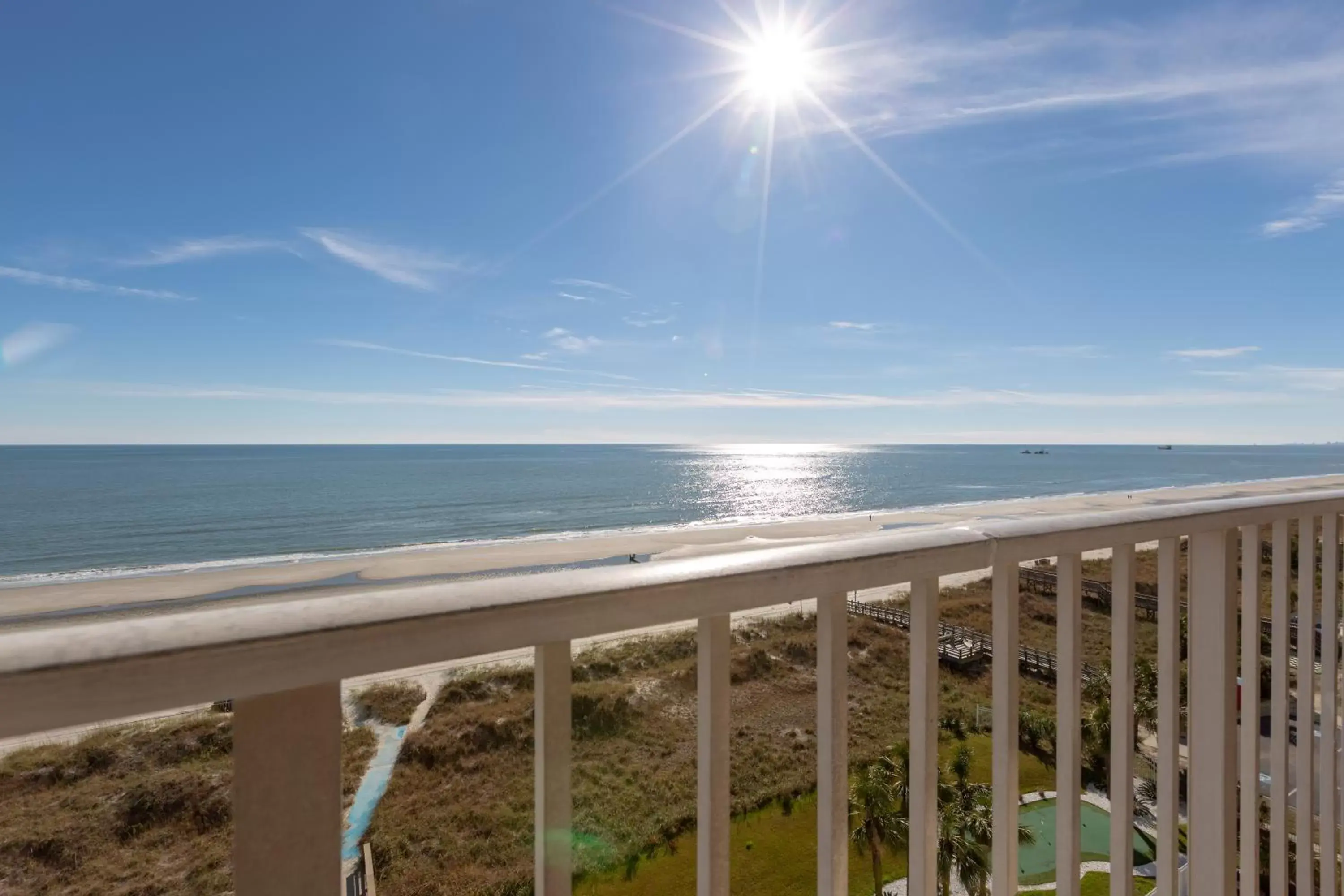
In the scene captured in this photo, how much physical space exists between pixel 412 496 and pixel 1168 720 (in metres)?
40.8

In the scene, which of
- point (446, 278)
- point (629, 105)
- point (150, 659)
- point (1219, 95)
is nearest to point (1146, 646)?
point (1219, 95)

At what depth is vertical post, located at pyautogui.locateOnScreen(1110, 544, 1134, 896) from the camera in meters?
1.05

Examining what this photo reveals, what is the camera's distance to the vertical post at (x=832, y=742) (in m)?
0.75

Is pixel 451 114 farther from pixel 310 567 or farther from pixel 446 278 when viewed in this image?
pixel 446 278

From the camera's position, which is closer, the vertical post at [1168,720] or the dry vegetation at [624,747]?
the vertical post at [1168,720]

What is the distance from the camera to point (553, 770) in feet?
1.98

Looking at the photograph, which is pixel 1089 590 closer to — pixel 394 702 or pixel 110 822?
pixel 394 702

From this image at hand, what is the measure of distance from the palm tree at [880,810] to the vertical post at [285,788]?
4584 millimetres

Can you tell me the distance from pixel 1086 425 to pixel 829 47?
98.0 meters

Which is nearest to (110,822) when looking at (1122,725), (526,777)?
(526,777)

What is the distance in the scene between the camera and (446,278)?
34719mm

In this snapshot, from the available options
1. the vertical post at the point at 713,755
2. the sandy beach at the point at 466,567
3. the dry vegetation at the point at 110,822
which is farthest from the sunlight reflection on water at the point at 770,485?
the vertical post at the point at 713,755

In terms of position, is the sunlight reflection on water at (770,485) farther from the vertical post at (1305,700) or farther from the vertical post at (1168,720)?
the vertical post at (1168,720)

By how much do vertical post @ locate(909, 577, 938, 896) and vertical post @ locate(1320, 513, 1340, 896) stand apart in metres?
1.35
